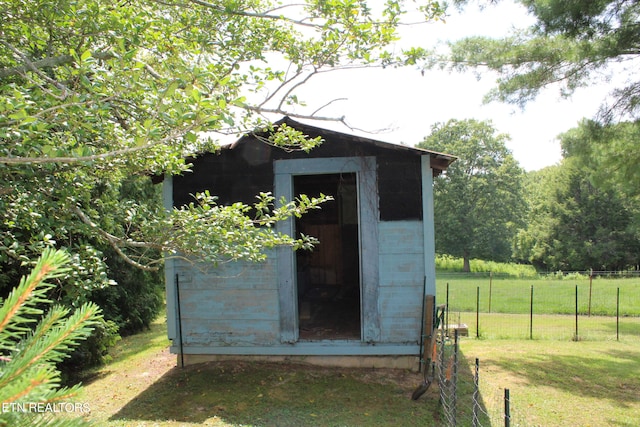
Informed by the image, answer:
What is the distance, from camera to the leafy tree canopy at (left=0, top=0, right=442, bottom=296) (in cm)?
271

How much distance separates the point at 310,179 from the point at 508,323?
21.5 feet

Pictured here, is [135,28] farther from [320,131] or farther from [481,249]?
[481,249]

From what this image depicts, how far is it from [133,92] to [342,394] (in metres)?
4.30

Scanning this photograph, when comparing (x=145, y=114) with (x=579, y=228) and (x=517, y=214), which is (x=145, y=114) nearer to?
(x=579, y=228)

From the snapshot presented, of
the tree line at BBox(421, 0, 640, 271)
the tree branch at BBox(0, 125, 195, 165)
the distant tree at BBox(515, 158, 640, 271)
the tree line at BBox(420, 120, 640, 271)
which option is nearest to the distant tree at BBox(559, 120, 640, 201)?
the tree line at BBox(421, 0, 640, 271)

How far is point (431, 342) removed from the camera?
5785 mm

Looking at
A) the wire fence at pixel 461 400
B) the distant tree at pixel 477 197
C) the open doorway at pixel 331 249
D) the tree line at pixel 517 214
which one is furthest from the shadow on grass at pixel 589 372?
the distant tree at pixel 477 197

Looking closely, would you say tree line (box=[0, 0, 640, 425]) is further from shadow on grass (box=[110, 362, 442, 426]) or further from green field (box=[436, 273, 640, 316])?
green field (box=[436, 273, 640, 316])

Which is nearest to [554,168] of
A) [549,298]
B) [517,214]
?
[517,214]

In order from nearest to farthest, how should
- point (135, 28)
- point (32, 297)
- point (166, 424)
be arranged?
point (32, 297) → point (135, 28) → point (166, 424)

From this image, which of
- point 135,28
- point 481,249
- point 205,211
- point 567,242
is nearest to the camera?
point 135,28

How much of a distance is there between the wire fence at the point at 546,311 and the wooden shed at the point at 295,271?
2.66 m

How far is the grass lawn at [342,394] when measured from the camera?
4895 millimetres

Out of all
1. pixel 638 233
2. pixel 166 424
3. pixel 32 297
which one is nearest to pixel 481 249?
pixel 638 233
